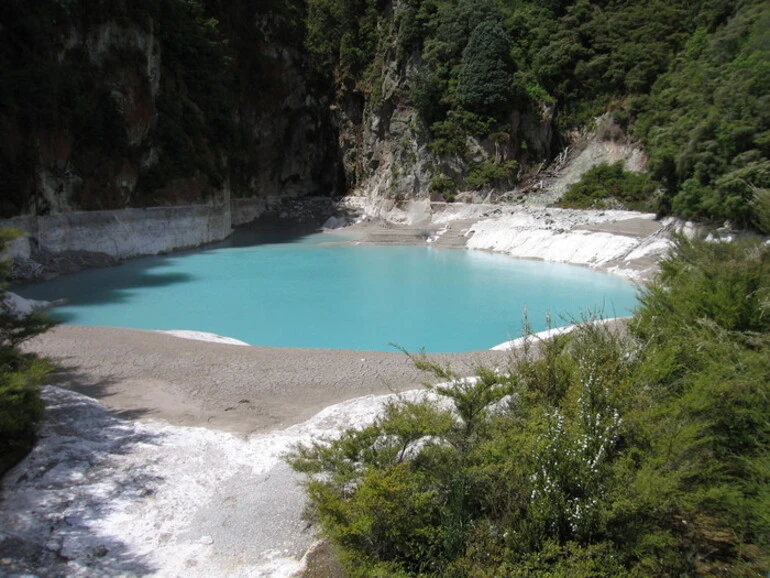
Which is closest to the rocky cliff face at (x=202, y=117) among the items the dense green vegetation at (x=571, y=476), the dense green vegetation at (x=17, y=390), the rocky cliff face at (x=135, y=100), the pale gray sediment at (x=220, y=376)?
the rocky cliff face at (x=135, y=100)

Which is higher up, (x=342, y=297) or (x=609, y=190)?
(x=609, y=190)

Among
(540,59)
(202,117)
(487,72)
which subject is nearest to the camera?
(202,117)

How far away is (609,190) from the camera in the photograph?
1410 inches

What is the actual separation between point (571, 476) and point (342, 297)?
18459mm

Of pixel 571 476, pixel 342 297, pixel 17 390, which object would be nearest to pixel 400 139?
pixel 342 297

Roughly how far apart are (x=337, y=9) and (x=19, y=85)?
106 ft

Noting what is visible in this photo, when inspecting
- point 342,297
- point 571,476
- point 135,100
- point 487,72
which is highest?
point 487,72

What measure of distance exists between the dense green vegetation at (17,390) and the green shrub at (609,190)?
32.2 meters

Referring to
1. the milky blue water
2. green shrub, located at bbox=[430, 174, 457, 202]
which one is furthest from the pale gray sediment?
green shrub, located at bbox=[430, 174, 457, 202]

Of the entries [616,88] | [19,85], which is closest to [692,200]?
[616,88]

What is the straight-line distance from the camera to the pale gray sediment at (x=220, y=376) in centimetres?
918

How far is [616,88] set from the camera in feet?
128

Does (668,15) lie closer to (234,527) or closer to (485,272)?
(485,272)

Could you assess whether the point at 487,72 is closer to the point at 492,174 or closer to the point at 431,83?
the point at 431,83
